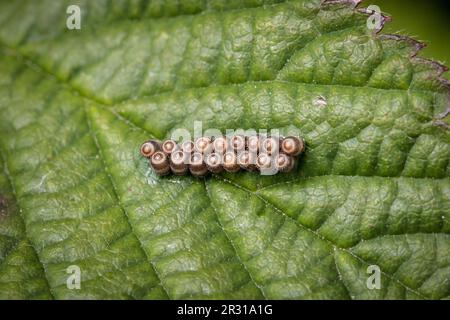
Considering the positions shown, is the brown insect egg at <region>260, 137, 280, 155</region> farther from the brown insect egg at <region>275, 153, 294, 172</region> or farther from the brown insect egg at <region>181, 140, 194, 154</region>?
the brown insect egg at <region>181, 140, 194, 154</region>

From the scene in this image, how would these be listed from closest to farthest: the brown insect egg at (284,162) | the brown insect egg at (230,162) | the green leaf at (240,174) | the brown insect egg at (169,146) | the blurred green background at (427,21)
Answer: the green leaf at (240,174) < the brown insect egg at (284,162) < the brown insect egg at (230,162) < the brown insect egg at (169,146) < the blurred green background at (427,21)

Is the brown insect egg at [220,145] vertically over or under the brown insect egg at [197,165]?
over

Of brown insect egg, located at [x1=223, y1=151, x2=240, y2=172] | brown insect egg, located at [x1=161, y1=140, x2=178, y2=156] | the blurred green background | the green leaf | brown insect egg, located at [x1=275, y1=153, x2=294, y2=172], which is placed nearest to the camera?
the green leaf

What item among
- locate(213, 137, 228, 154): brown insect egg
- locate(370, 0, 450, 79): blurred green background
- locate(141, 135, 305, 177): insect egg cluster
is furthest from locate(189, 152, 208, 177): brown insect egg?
locate(370, 0, 450, 79): blurred green background

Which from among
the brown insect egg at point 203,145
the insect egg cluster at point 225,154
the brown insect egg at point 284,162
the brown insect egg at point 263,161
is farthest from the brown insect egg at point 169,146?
the brown insect egg at point 284,162

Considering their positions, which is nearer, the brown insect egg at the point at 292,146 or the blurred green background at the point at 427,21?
the brown insect egg at the point at 292,146

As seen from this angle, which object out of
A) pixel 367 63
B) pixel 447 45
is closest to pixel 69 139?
pixel 367 63

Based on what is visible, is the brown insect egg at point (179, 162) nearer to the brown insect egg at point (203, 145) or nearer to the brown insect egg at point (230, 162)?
the brown insect egg at point (203, 145)
